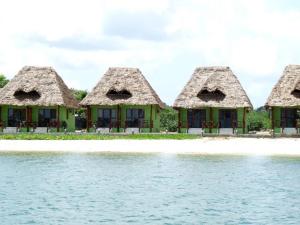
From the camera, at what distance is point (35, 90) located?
152 ft

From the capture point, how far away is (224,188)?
21938mm

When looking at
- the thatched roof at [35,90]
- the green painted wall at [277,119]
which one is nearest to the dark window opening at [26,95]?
the thatched roof at [35,90]

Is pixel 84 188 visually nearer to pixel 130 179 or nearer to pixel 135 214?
pixel 130 179

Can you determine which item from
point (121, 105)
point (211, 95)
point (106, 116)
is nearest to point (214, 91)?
point (211, 95)

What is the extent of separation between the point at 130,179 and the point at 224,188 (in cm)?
404

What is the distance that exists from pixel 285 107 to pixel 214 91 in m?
5.19

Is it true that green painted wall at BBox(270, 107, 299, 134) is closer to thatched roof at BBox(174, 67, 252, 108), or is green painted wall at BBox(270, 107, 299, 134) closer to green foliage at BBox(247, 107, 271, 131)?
thatched roof at BBox(174, 67, 252, 108)

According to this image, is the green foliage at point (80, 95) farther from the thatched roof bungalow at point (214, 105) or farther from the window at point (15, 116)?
the thatched roof bungalow at point (214, 105)

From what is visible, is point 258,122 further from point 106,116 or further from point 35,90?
point 35,90

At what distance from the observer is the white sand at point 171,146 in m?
35.2

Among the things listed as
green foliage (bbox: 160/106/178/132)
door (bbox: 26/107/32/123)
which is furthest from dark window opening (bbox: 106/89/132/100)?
green foliage (bbox: 160/106/178/132)

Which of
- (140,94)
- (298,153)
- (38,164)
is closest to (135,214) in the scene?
(38,164)

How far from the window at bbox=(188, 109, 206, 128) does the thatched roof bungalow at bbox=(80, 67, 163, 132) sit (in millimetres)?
2593

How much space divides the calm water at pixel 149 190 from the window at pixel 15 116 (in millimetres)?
15351
